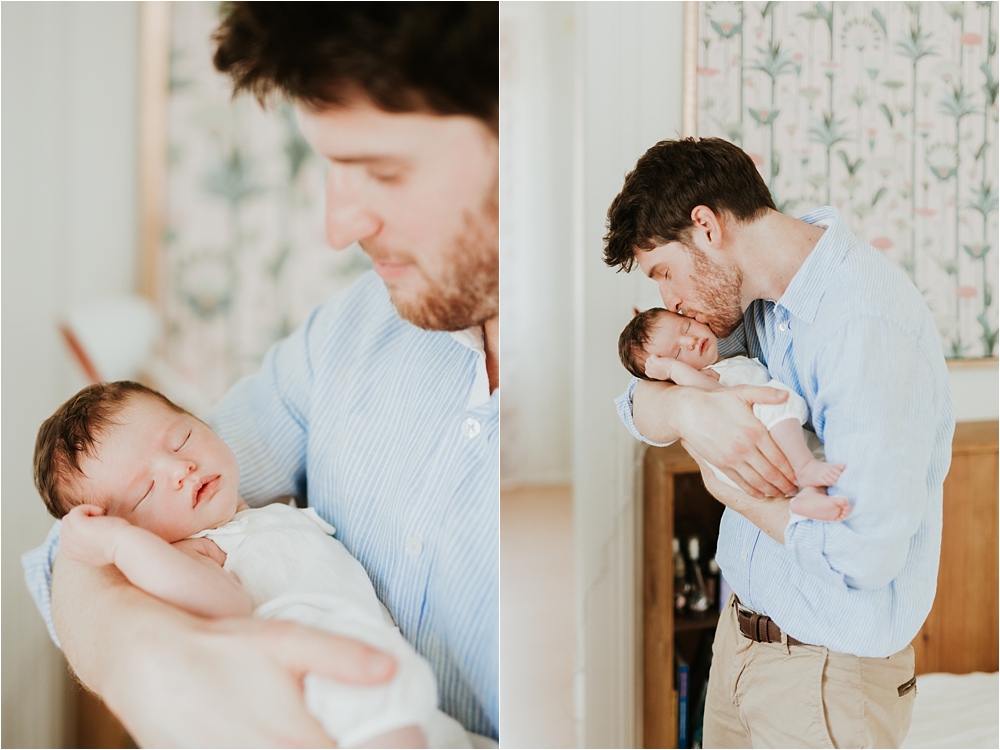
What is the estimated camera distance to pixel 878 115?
1528 millimetres

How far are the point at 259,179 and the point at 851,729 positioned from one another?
1236 millimetres

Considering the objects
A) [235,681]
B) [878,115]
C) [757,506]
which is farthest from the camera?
[878,115]

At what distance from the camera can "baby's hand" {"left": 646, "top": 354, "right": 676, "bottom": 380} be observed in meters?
1.08

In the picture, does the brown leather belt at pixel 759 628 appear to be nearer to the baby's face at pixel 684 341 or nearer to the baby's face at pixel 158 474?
the baby's face at pixel 684 341

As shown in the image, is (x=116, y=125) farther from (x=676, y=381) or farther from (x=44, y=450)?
(x=676, y=381)

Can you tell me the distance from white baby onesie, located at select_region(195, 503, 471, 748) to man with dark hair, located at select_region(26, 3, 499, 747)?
2 centimetres

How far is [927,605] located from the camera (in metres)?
1.05

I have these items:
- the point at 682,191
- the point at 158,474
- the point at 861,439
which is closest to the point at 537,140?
the point at 682,191

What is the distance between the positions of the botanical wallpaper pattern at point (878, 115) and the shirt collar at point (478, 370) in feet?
2.77

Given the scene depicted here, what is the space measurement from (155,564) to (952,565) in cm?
168

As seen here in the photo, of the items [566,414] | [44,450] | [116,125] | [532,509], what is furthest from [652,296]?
[566,414]

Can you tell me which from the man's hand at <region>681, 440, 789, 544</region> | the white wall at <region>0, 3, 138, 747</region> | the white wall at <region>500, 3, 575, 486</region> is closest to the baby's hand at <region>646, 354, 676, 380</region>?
the man's hand at <region>681, 440, 789, 544</region>

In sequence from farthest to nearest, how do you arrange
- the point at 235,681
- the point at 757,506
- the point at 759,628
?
the point at 759,628 < the point at 757,506 < the point at 235,681

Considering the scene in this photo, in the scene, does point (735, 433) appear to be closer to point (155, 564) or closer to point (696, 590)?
point (696, 590)
